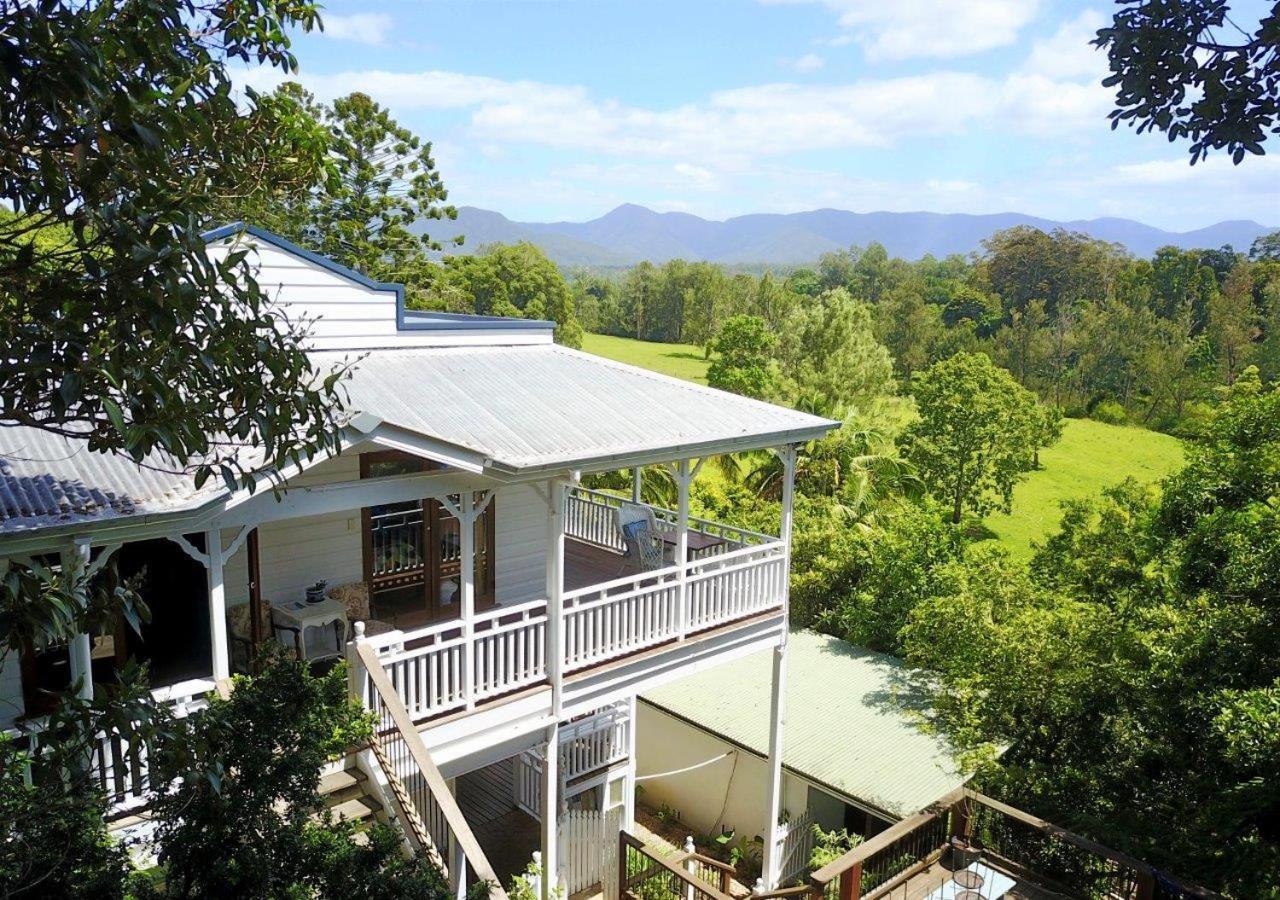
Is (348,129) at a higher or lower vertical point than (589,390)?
higher

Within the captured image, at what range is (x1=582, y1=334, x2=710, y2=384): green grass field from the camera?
238 feet

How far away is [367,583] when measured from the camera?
11195mm

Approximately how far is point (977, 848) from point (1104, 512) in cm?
918

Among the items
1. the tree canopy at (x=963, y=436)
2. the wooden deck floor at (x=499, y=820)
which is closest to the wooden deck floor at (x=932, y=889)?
the wooden deck floor at (x=499, y=820)

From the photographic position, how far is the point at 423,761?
7.96 m

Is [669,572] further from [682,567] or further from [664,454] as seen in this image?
[664,454]

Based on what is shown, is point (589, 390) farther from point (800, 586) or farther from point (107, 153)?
point (800, 586)

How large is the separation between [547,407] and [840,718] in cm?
781

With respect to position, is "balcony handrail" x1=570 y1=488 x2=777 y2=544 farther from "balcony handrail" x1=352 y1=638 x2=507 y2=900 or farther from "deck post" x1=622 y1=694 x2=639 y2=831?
"balcony handrail" x1=352 y1=638 x2=507 y2=900

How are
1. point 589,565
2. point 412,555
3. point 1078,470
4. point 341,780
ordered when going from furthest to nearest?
1. point 1078,470
2. point 589,565
3. point 412,555
4. point 341,780

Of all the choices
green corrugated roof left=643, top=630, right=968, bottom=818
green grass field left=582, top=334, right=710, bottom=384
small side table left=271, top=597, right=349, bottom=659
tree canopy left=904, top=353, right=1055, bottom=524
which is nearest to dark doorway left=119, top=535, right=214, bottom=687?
small side table left=271, top=597, right=349, bottom=659

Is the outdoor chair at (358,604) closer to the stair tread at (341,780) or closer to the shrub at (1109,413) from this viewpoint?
the stair tread at (341,780)

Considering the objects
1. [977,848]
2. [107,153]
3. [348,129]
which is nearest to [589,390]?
[977,848]

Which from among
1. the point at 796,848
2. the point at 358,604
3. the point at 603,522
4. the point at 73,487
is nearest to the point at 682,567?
the point at 358,604
